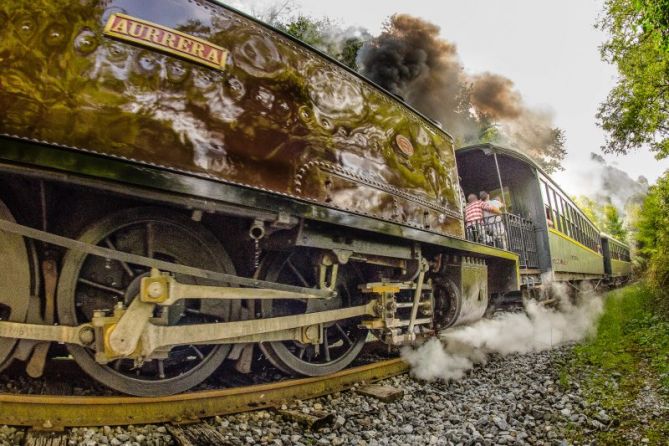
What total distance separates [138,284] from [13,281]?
0.62 meters

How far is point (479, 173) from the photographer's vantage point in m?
7.19

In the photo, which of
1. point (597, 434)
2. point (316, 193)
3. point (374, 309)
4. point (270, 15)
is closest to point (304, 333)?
point (374, 309)

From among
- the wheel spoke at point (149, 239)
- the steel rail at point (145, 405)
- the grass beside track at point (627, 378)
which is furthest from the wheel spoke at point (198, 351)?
the grass beside track at point (627, 378)

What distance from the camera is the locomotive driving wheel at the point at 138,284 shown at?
231 centimetres

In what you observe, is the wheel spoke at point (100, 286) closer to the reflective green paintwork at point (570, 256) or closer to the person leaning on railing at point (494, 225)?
the person leaning on railing at point (494, 225)

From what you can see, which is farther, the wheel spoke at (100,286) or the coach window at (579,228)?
the coach window at (579,228)

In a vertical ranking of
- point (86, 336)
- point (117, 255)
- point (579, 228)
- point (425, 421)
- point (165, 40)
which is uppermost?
point (165, 40)

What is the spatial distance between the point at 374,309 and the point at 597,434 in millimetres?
1806

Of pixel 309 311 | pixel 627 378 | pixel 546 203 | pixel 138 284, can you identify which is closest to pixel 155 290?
pixel 138 284

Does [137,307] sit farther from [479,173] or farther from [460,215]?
[479,173]

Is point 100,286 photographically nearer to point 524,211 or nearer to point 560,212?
point 524,211

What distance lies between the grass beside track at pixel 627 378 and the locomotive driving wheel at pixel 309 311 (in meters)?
1.89

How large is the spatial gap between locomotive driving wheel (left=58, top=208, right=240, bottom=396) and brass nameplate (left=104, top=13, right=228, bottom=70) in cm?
100

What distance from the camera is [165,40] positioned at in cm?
234
